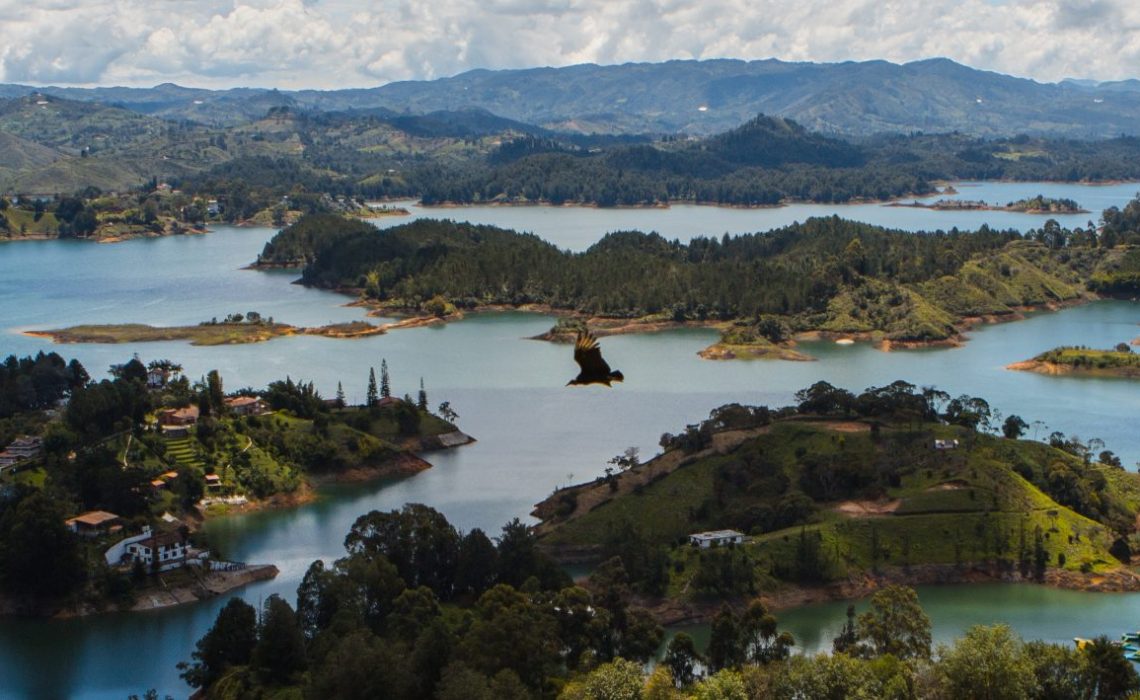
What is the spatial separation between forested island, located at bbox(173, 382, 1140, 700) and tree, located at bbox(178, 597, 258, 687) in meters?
0.05

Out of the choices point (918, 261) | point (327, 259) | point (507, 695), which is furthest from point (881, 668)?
point (327, 259)

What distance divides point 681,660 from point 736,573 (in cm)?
627

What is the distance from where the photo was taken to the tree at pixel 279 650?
2727cm

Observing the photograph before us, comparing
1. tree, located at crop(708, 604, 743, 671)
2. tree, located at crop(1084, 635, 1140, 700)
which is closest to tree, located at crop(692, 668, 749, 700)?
tree, located at crop(708, 604, 743, 671)

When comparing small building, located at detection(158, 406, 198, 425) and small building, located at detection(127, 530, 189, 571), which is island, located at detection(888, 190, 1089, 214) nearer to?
small building, located at detection(158, 406, 198, 425)

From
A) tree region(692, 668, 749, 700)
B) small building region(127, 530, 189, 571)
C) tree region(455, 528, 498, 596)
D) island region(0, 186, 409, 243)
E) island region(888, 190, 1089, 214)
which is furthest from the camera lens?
island region(888, 190, 1089, 214)

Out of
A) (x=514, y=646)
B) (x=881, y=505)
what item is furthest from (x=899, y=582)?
(x=514, y=646)

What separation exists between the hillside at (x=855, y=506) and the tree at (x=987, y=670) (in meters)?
9.88

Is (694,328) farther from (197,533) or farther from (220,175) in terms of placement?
(220,175)

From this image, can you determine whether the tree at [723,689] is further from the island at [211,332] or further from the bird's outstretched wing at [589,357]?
the island at [211,332]

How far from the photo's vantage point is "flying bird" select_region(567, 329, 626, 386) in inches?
426

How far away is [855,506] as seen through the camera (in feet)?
119

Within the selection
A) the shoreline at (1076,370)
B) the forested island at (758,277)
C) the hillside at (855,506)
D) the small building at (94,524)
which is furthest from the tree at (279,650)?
the shoreline at (1076,370)

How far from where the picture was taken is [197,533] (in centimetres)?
3747
